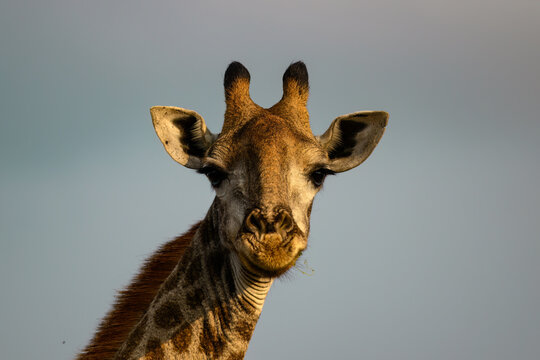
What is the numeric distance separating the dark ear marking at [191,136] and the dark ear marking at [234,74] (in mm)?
1013

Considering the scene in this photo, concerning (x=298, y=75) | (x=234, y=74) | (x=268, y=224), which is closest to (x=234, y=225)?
(x=268, y=224)

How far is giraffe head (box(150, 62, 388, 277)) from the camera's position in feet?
24.5

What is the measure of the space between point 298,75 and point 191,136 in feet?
6.61

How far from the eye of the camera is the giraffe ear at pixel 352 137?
9.42 metres

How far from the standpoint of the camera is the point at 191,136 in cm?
945

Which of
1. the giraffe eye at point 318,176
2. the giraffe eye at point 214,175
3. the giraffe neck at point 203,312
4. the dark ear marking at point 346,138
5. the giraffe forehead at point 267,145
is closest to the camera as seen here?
the giraffe neck at point 203,312

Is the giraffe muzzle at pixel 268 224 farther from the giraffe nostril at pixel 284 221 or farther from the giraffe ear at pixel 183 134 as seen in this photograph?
the giraffe ear at pixel 183 134

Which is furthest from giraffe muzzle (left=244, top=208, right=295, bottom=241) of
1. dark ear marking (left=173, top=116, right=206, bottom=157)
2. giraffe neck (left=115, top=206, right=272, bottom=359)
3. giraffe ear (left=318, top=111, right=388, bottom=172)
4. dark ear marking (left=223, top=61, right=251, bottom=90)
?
dark ear marking (left=223, top=61, right=251, bottom=90)

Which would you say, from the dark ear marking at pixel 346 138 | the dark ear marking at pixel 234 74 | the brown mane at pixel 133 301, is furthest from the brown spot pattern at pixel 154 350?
the dark ear marking at pixel 234 74

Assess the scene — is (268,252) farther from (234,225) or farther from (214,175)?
(214,175)

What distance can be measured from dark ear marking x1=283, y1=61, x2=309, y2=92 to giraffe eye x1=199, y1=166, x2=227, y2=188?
2112mm

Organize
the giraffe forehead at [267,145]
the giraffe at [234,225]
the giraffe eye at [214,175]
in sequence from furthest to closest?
the giraffe eye at [214,175] → the giraffe forehead at [267,145] → the giraffe at [234,225]

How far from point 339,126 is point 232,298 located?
120 inches

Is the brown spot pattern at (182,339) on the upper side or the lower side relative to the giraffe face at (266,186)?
lower
